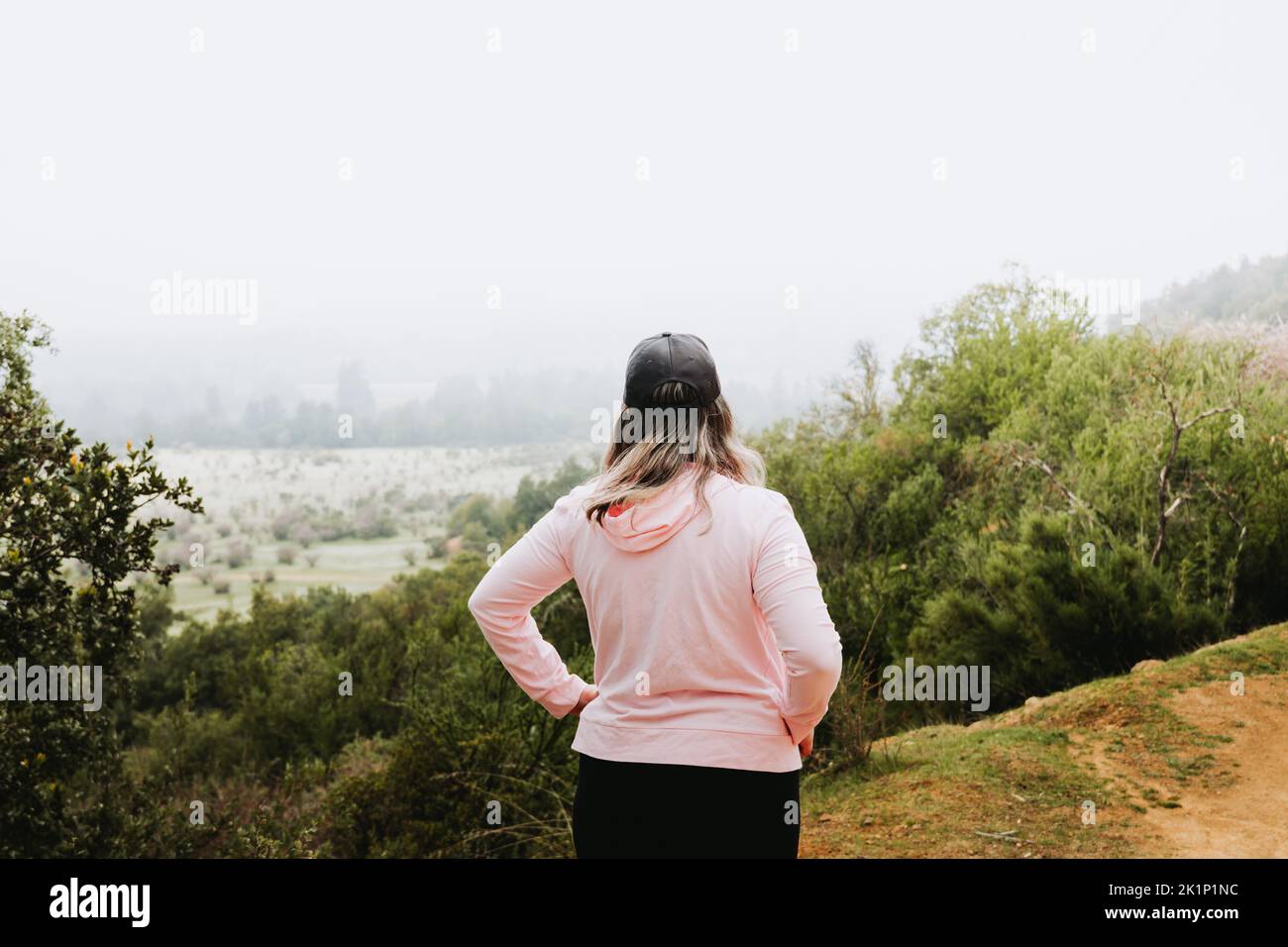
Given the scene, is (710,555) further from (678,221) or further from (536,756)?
(678,221)

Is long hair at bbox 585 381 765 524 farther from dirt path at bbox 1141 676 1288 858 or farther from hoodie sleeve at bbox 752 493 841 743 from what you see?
dirt path at bbox 1141 676 1288 858

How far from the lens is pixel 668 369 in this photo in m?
1.83

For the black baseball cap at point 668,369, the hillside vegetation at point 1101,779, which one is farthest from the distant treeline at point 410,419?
the black baseball cap at point 668,369

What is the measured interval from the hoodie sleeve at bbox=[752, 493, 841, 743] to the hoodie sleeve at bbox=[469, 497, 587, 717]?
0.35 meters

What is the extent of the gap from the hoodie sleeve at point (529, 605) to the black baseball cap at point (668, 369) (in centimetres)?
25

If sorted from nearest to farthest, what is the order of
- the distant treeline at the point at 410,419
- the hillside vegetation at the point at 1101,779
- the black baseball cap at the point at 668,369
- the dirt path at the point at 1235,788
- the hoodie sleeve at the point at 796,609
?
the hoodie sleeve at the point at 796,609 → the black baseball cap at the point at 668,369 → the dirt path at the point at 1235,788 → the hillside vegetation at the point at 1101,779 → the distant treeline at the point at 410,419

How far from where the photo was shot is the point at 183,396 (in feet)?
316

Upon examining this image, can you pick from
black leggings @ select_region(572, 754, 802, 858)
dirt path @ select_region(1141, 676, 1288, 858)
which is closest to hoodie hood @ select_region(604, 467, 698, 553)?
black leggings @ select_region(572, 754, 802, 858)

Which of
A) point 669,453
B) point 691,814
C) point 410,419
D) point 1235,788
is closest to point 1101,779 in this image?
point 1235,788

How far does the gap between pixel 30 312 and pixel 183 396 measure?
98.9 m

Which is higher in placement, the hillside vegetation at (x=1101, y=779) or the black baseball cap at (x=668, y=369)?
the black baseball cap at (x=668, y=369)

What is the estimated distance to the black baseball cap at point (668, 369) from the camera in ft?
6.02

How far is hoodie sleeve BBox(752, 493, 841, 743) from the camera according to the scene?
65.9 inches

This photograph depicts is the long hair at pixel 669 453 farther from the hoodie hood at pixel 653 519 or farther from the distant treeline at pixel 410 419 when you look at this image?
the distant treeline at pixel 410 419
